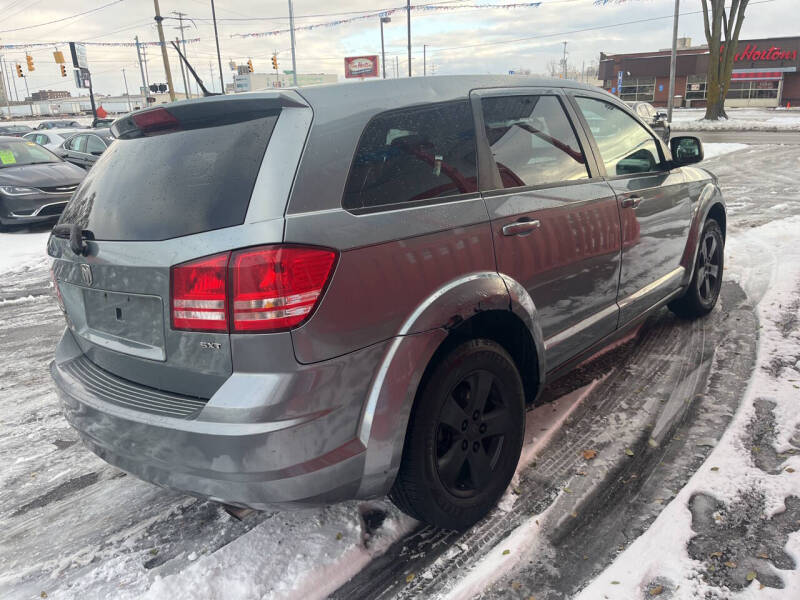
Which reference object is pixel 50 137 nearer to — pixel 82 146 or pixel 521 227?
pixel 82 146

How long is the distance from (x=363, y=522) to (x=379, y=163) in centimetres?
155

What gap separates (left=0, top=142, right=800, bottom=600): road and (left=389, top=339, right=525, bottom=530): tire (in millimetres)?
174

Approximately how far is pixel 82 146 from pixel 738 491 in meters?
17.1

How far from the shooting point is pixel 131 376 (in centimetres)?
227

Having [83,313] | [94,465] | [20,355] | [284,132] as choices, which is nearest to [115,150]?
[83,313]

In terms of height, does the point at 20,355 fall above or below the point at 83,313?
below

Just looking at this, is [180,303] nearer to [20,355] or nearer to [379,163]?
[379,163]

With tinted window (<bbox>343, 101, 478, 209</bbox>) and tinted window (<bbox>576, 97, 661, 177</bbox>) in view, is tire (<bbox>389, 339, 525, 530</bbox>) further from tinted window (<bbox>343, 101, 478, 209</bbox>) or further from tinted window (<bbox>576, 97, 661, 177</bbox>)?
tinted window (<bbox>576, 97, 661, 177</bbox>)

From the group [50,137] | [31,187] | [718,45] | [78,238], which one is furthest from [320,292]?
[718,45]

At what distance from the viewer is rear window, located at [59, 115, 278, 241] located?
78.2 inches

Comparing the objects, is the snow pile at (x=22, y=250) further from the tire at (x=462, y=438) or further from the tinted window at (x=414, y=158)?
the tire at (x=462, y=438)

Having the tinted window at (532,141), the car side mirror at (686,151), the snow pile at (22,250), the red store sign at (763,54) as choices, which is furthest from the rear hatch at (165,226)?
the red store sign at (763,54)

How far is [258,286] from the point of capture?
187 centimetres

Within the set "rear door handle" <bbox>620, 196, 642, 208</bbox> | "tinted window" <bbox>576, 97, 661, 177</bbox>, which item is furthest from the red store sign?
"rear door handle" <bbox>620, 196, 642, 208</bbox>
